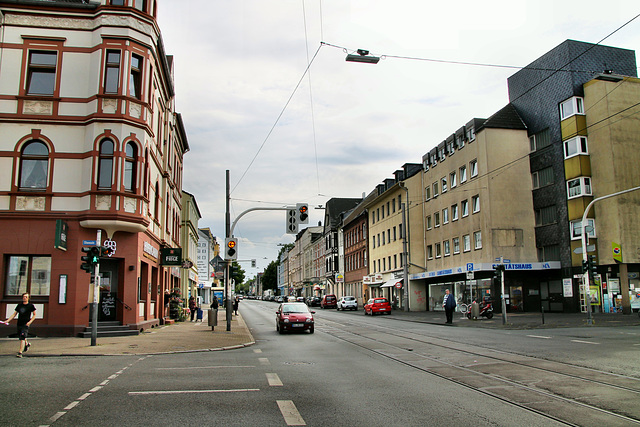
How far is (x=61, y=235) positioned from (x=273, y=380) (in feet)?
39.3

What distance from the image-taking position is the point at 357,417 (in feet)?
24.1

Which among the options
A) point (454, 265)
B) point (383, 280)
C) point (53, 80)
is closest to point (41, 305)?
point (53, 80)

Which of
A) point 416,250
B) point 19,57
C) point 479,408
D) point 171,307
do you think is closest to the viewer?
point 479,408

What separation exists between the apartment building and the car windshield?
6410mm

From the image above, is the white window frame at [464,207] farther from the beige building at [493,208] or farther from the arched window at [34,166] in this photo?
the arched window at [34,166]

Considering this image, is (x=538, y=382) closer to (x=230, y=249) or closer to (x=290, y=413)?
(x=290, y=413)

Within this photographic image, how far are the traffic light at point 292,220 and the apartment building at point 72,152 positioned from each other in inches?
240

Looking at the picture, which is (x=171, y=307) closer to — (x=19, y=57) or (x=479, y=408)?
(x=19, y=57)

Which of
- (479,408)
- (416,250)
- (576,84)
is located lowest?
(479,408)

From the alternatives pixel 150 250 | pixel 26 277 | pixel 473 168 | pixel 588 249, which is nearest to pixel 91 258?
pixel 26 277

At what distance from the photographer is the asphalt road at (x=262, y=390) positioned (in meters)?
7.32

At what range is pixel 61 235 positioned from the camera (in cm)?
1905

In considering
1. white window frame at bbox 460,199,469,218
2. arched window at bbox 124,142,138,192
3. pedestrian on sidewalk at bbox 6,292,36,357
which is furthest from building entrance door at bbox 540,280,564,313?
pedestrian on sidewalk at bbox 6,292,36,357

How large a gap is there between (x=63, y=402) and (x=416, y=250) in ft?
148
